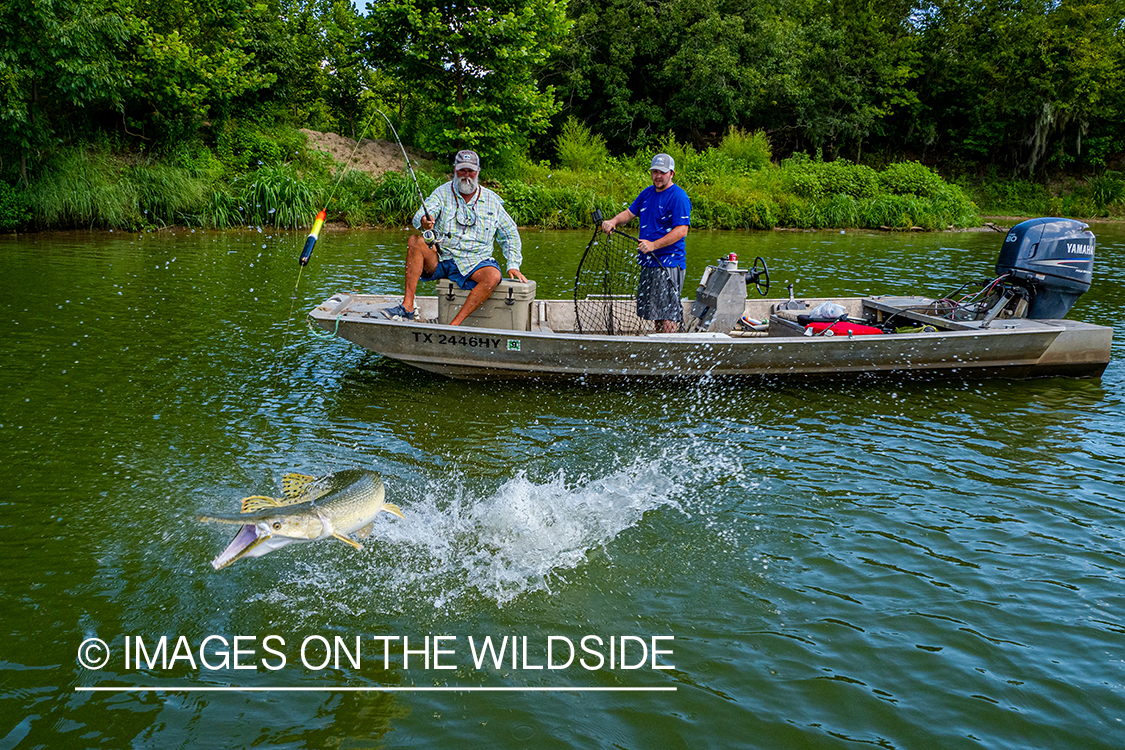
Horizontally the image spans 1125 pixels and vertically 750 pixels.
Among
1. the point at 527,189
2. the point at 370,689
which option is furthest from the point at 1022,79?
the point at 370,689

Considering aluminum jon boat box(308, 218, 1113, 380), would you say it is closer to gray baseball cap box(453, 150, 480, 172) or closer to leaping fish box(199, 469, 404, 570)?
gray baseball cap box(453, 150, 480, 172)

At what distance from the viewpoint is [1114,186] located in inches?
1551

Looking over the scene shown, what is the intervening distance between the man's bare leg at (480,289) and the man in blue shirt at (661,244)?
1.46 metres

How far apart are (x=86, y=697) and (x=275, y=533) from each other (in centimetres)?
133

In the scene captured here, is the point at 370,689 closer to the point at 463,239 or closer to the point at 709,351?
the point at 463,239

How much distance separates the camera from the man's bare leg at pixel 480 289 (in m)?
8.59

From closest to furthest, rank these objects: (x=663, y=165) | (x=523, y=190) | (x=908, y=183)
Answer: (x=663, y=165) → (x=523, y=190) → (x=908, y=183)

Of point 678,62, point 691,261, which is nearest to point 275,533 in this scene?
point 691,261

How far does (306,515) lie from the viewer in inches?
148

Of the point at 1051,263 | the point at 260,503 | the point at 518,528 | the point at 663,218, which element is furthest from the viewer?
the point at 1051,263

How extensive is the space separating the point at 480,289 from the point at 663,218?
2229 mm

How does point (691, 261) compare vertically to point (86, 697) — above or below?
above

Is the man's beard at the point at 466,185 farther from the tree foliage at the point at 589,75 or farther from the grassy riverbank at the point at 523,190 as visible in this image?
the tree foliage at the point at 589,75

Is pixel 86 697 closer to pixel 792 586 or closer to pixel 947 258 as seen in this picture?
pixel 792 586
